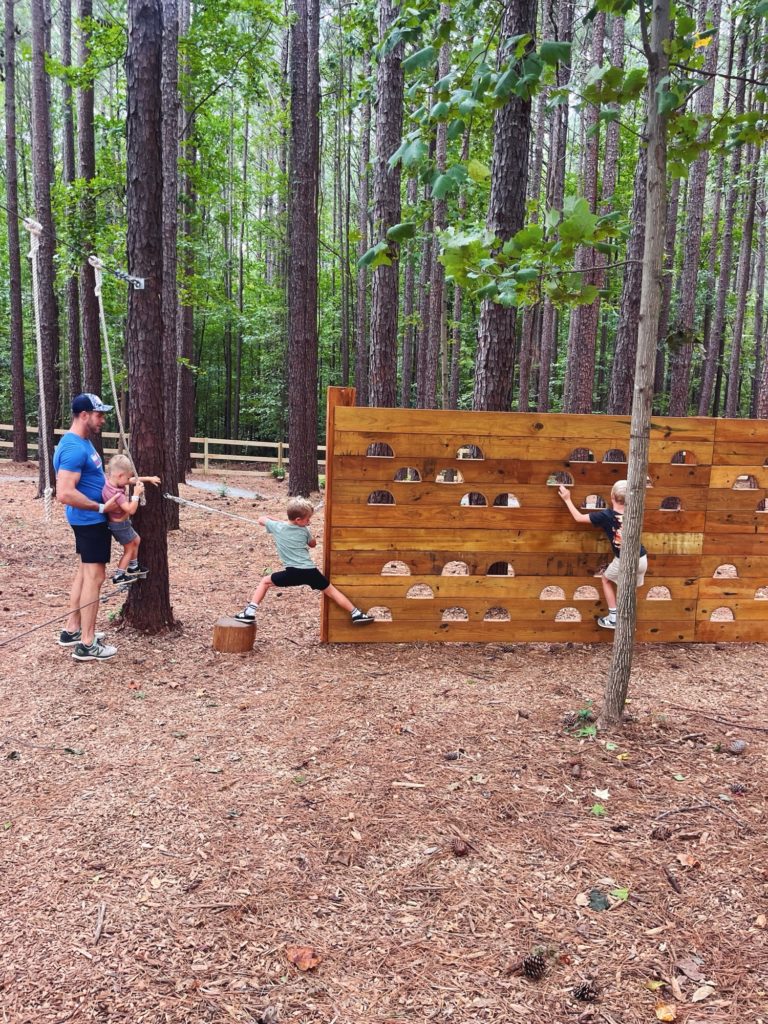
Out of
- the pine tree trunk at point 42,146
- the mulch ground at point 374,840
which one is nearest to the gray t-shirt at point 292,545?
the mulch ground at point 374,840

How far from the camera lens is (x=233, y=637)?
5402mm

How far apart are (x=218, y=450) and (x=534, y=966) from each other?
2745 cm

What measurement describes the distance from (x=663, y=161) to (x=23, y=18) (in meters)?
37.4

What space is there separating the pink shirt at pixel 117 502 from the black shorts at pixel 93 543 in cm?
9

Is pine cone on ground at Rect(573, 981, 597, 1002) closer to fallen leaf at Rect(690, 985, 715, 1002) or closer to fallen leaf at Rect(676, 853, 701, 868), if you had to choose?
fallen leaf at Rect(690, 985, 715, 1002)

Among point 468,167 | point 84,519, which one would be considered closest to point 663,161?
point 468,167

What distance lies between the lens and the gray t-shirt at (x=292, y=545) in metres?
5.36

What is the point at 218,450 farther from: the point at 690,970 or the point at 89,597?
the point at 690,970

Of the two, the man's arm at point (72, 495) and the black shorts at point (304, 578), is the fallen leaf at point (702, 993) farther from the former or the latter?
the man's arm at point (72, 495)

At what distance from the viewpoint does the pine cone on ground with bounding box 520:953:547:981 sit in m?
2.31

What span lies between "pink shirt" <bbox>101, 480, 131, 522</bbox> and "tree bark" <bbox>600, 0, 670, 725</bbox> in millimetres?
3543

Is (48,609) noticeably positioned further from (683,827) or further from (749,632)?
(749,632)

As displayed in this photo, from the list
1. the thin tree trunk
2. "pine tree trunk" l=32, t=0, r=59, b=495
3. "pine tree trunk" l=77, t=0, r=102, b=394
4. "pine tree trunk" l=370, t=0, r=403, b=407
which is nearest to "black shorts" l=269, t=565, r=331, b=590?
"pine tree trunk" l=370, t=0, r=403, b=407

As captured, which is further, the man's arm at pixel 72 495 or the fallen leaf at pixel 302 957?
the man's arm at pixel 72 495
